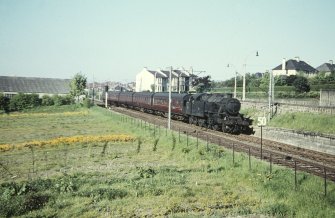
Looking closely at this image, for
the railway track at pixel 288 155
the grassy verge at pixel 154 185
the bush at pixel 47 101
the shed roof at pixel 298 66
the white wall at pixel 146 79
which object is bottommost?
the grassy verge at pixel 154 185

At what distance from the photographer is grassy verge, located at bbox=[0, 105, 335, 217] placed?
1249 cm

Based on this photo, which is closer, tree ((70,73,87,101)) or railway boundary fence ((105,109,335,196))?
railway boundary fence ((105,109,335,196))

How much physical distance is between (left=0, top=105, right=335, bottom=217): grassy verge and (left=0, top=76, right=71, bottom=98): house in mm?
70171

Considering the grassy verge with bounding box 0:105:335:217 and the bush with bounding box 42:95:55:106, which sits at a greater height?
the bush with bounding box 42:95:55:106

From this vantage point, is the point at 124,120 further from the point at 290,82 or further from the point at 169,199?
the point at 290,82

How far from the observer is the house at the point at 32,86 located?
8744 cm

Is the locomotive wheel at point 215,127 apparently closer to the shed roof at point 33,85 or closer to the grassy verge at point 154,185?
the grassy verge at point 154,185

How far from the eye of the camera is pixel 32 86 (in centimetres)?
9188

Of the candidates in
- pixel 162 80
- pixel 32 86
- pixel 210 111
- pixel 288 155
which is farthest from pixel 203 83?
pixel 288 155

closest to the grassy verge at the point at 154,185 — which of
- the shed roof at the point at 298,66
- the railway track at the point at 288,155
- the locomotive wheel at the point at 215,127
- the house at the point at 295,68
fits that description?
the railway track at the point at 288,155

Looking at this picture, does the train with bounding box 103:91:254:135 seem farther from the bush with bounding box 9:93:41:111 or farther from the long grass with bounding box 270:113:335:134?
the bush with bounding box 9:93:41:111

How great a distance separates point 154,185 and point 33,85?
3384 inches

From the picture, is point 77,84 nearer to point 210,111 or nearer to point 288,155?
point 210,111

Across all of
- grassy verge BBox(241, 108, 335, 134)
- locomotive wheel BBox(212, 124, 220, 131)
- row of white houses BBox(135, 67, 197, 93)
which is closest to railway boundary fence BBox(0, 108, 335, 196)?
locomotive wheel BBox(212, 124, 220, 131)
